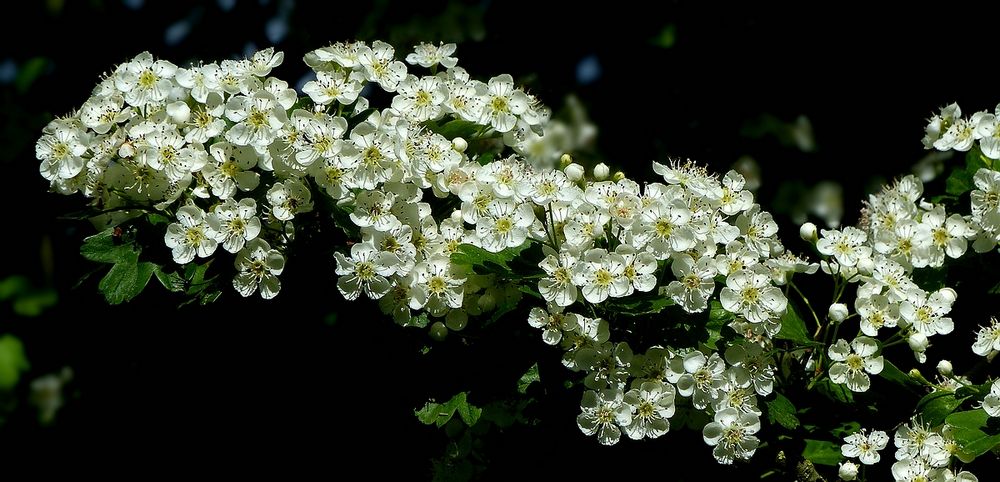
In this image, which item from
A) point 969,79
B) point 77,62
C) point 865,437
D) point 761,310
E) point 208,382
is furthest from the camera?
point 969,79

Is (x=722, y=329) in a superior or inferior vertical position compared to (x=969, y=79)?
inferior

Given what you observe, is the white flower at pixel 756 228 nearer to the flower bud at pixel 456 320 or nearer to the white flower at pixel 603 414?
the white flower at pixel 603 414

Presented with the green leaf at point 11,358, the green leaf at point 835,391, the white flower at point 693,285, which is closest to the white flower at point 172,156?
the white flower at point 693,285

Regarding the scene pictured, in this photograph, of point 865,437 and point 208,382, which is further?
point 208,382

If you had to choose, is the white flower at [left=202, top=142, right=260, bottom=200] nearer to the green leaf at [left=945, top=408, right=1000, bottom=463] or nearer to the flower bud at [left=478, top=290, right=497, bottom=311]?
the flower bud at [left=478, top=290, right=497, bottom=311]

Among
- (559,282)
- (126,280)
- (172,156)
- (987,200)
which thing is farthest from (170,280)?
(987,200)

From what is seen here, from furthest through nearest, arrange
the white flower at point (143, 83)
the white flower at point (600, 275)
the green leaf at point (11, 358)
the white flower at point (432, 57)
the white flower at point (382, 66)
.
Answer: the green leaf at point (11, 358)
the white flower at point (432, 57)
the white flower at point (382, 66)
the white flower at point (143, 83)
the white flower at point (600, 275)

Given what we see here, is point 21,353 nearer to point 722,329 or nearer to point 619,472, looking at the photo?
point 619,472

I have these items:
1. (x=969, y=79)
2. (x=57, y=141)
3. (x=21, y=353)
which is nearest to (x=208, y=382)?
(x=57, y=141)

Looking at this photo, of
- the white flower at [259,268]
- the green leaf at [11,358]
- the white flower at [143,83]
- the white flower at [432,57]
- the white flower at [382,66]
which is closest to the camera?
the white flower at [259,268]
